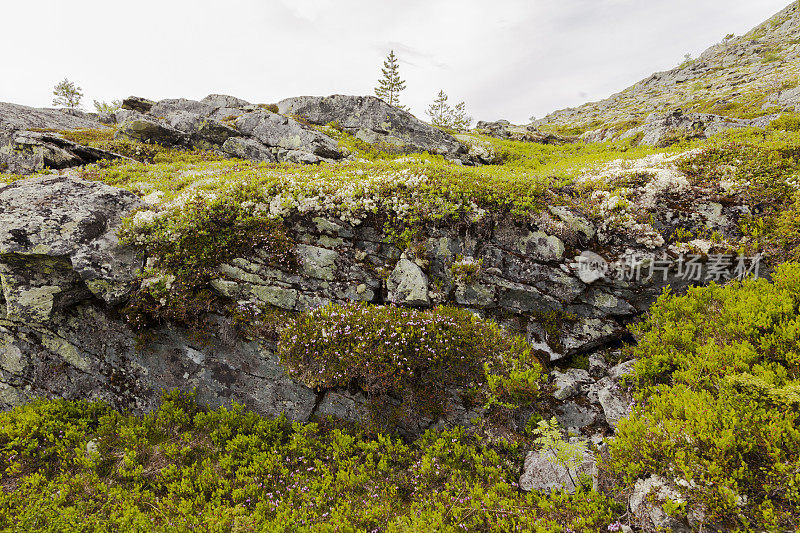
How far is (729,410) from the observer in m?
4.99

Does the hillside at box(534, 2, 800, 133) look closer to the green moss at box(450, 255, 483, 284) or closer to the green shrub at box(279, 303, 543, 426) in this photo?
the green moss at box(450, 255, 483, 284)

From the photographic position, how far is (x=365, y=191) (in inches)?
406

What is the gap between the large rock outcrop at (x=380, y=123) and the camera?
2452 centimetres

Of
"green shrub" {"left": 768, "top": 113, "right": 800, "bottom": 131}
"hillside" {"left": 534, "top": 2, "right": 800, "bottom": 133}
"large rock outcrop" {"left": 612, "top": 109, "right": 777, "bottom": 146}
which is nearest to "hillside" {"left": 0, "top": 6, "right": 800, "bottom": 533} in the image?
"green shrub" {"left": 768, "top": 113, "right": 800, "bottom": 131}

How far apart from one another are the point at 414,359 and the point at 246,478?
15.1 feet

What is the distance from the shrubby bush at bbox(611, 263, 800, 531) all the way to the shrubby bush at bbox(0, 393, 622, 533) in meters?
1.32

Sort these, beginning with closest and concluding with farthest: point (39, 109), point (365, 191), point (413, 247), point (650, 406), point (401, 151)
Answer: point (650, 406) → point (413, 247) → point (365, 191) → point (401, 151) → point (39, 109)

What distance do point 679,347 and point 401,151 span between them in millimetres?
20979

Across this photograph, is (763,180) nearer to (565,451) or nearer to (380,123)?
(565,451)

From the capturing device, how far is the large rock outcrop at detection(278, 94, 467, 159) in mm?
24516

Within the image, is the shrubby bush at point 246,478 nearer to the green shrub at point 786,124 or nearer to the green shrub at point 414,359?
the green shrub at point 414,359

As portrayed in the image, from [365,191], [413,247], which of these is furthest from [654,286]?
[365,191]

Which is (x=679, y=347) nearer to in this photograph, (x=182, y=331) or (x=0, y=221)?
(x=182, y=331)

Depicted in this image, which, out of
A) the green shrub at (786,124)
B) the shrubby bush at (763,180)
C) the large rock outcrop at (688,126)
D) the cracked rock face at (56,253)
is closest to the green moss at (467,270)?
the shrubby bush at (763,180)
